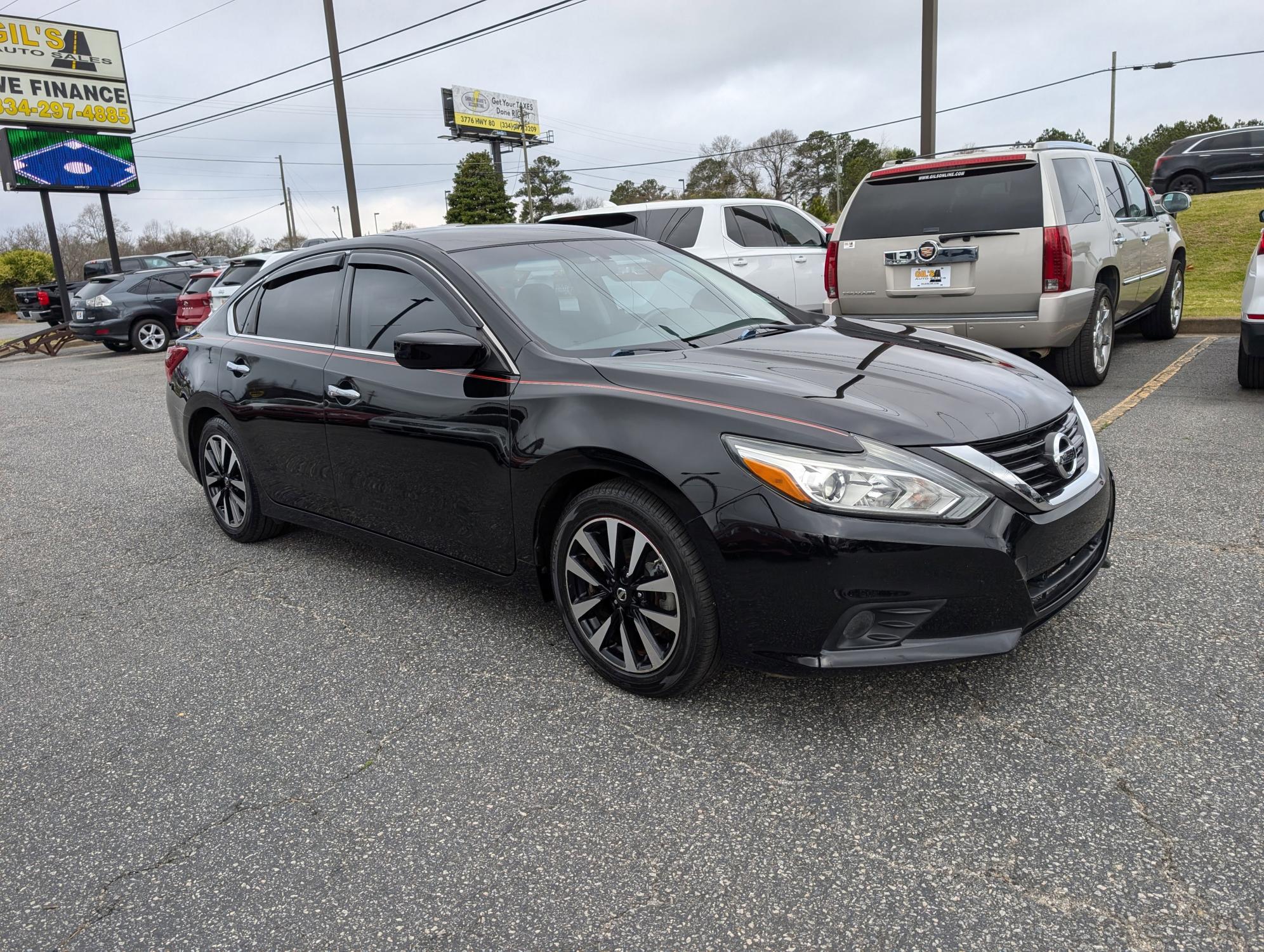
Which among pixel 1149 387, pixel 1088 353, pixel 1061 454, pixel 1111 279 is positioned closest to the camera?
pixel 1061 454

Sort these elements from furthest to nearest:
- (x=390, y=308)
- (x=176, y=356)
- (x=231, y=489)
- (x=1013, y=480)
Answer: (x=176, y=356)
(x=231, y=489)
(x=390, y=308)
(x=1013, y=480)

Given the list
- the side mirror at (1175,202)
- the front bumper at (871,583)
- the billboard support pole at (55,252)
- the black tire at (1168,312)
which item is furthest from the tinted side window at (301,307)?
the billboard support pole at (55,252)

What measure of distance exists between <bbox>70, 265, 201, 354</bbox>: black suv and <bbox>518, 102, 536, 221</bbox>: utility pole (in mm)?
52641

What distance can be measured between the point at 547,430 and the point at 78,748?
181 cm

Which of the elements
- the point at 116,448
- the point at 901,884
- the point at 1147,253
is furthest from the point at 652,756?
the point at 1147,253

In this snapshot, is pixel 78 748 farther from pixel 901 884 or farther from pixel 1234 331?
pixel 1234 331

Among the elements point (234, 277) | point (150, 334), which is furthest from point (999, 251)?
point (150, 334)

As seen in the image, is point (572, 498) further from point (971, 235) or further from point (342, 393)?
point (971, 235)

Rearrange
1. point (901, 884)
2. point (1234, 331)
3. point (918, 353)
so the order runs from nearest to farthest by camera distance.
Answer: point (901, 884), point (918, 353), point (1234, 331)

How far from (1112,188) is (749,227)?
340cm

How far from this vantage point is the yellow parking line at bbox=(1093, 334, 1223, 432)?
21.3ft

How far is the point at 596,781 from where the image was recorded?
8.57 ft

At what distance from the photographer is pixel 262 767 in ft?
9.16

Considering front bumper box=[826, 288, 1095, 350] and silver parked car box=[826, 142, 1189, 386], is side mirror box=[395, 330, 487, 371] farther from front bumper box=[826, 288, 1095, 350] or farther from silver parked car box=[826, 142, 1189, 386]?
silver parked car box=[826, 142, 1189, 386]
